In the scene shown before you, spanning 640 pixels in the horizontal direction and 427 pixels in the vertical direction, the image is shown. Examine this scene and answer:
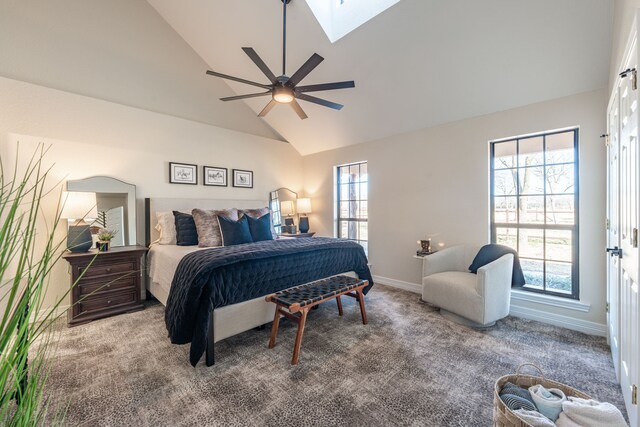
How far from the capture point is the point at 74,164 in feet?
10.7

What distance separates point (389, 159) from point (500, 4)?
2176mm

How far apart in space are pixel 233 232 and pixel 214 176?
142cm

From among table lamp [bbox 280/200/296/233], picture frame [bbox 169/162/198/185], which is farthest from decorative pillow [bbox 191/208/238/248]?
table lamp [bbox 280/200/296/233]

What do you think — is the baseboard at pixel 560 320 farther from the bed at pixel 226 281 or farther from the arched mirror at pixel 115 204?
the arched mirror at pixel 115 204

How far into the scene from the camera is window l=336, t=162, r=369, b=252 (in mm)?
4816

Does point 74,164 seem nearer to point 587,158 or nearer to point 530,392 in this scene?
point 530,392

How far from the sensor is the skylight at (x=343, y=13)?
9.43ft

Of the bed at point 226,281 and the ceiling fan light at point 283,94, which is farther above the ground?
the ceiling fan light at point 283,94

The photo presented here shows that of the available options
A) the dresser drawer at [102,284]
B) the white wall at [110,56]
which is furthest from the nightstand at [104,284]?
the white wall at [110,56]

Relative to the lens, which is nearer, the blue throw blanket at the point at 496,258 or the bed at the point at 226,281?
the bed at the point at 226,281

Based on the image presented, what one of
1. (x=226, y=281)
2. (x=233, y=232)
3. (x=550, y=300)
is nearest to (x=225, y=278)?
(x=226, y=281)

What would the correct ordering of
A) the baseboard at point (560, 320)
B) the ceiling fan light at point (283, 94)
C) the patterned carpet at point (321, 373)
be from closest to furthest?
the patterned carpet at point (321, 373) → the ceiling fan light at point (283, 94) → the baseboard at point (560, 320)

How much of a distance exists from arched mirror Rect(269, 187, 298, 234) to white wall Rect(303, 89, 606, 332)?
0.61m

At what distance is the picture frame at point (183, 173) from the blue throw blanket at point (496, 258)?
3.98 metres
